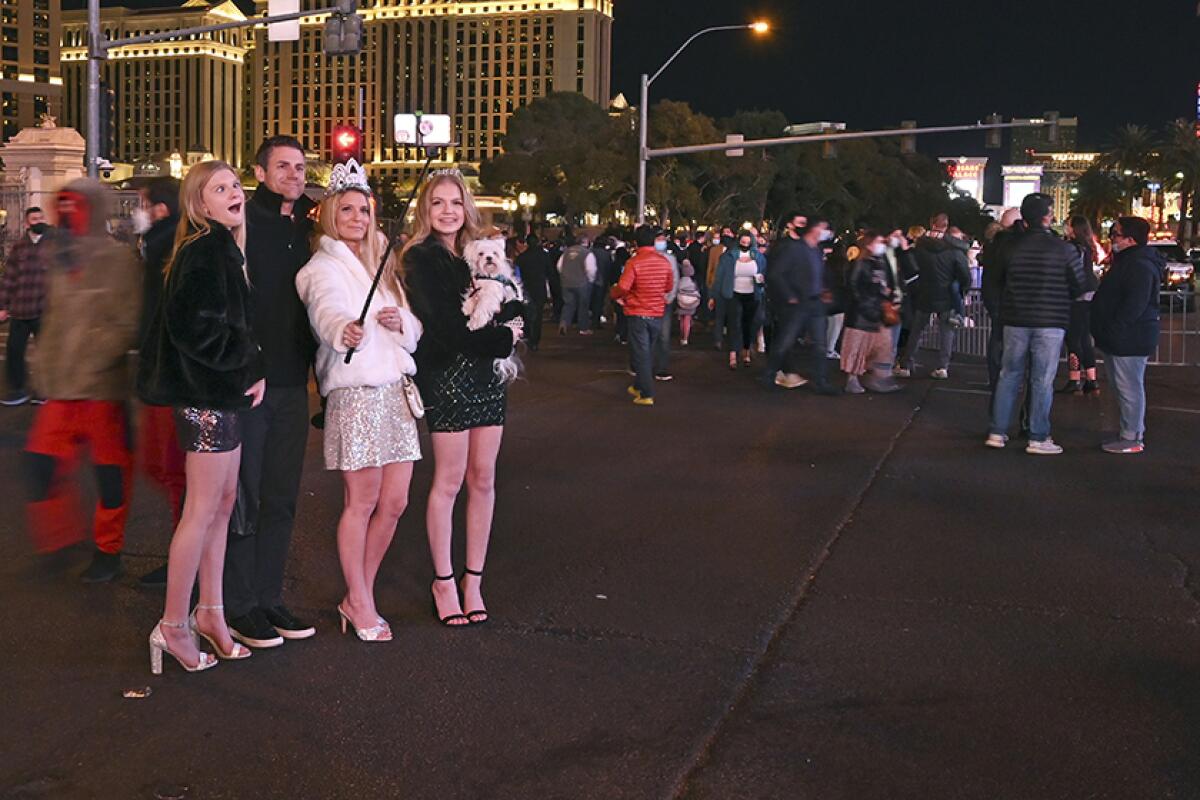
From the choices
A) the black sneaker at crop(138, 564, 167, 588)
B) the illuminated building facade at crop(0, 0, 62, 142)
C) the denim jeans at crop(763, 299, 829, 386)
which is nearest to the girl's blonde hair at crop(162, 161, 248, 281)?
the black sneaker at crop(138, 564, 167, 588)

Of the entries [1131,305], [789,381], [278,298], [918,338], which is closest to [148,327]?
[278,298]

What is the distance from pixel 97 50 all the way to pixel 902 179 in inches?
2926

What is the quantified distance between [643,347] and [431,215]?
8688mm

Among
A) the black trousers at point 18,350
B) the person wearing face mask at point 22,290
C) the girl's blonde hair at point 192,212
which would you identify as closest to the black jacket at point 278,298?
the girl's blonde hair at point 192,212

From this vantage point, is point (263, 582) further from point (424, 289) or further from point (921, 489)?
point (921, 489)

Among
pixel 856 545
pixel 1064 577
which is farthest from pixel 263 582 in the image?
pixel 1064 577

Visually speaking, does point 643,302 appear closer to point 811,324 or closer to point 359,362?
point 811,324

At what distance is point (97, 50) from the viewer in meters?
25.0

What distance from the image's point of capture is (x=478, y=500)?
6.05 metres

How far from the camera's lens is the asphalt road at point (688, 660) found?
4449 millimetres

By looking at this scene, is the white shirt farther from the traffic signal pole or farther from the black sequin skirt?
the traffic signal pole

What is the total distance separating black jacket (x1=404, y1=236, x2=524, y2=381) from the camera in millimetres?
5688

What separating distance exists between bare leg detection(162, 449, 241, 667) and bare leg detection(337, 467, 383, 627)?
0.55 m

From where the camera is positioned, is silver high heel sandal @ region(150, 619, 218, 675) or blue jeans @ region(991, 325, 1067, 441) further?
blue jeans @ region(991, 325, 1067, 441)
